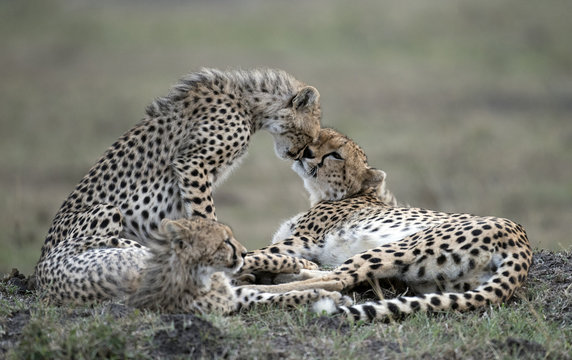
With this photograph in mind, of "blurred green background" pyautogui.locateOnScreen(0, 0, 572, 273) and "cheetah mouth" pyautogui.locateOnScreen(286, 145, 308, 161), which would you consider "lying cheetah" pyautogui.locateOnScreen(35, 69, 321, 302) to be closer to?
"cheetah mouth" pyautogui.locateOnScreen(286, 145, 308, 161)

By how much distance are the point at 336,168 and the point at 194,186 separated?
1197mm

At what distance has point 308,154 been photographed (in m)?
5.75

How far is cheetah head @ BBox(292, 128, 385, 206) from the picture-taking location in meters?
5.71

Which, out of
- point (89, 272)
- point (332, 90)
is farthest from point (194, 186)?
point (332, 90)

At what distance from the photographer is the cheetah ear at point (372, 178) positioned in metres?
5.73

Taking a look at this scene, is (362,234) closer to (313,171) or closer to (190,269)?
(313,171)

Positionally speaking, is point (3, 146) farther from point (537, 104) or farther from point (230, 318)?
point (230, 318)

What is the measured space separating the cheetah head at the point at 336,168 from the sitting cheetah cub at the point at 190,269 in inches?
70.8

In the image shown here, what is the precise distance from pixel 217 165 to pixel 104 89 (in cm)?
1296

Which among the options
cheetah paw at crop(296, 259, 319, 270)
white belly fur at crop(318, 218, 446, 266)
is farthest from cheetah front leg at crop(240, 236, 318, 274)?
white belly fur at crop(318, 218, 446, 266)

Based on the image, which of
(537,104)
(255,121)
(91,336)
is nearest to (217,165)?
(255,121)

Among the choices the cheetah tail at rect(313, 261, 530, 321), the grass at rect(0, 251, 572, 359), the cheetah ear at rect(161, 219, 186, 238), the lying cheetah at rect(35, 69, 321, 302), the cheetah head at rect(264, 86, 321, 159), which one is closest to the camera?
the grass at rect(0, 251, 572, 359)

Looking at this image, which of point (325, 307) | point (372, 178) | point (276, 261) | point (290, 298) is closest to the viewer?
point (325, 307)

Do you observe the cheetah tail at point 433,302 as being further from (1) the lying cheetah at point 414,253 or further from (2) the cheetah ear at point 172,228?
(2) the cheetah ear at point 172,228
